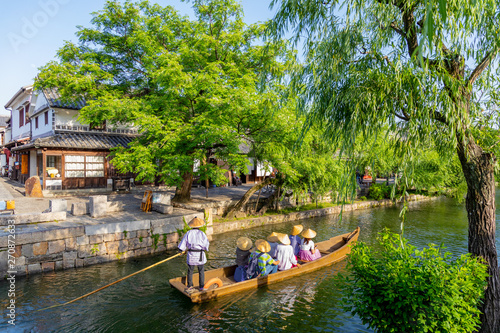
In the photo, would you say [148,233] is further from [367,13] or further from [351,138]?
[367,13]

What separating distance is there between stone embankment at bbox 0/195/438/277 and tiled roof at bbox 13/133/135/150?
7213 millimetres

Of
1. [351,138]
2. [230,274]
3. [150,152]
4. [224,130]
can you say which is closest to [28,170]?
[150,152]

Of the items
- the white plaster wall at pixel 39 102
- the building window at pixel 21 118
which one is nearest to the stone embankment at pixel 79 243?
the white plaster wall at pixel 39 102

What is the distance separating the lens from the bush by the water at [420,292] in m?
4.22

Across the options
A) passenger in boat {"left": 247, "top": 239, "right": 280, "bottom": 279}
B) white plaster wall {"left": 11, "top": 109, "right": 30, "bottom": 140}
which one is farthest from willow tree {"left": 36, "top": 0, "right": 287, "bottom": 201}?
white plaster wall {"left": 11, "top": 109, "right": 30, "bottom": 140}

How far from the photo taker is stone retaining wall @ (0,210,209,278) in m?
8.81

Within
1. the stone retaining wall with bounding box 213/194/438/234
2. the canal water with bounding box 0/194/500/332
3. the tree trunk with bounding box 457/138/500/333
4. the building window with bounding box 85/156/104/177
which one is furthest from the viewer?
the building window with bounding box 85/156/104/177

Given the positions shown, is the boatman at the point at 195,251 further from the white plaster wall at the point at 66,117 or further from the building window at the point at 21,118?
the building window at the point at 21,118

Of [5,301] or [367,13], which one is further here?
[5,301]

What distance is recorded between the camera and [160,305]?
741 cm

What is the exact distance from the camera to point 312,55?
6.48 meters

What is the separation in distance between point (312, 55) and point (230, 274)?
589 centimetres

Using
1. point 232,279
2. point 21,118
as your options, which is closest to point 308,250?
point 232,279

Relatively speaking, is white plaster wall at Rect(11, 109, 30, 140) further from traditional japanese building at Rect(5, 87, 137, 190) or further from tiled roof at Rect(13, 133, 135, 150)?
tiled roof at Rect(13, 133, 135, 150)
